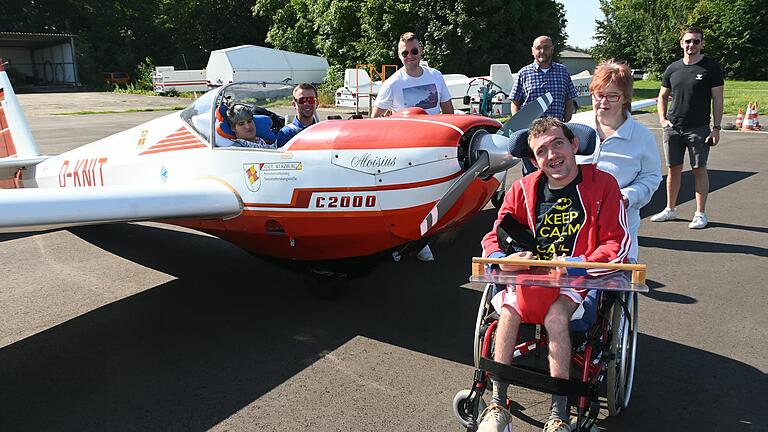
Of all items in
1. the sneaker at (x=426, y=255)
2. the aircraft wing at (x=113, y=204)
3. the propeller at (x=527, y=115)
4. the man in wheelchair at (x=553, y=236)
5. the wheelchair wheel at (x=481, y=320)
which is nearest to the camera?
the man in wheelchair at (x=553, y=236)

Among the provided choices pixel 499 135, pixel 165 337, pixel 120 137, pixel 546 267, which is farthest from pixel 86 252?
pixel 546 267

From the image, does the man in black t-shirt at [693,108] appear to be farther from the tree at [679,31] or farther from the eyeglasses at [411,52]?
the tree at [679,31]

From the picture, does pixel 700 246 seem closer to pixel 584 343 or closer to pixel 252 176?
pixel 584 343

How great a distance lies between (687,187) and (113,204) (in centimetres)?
774

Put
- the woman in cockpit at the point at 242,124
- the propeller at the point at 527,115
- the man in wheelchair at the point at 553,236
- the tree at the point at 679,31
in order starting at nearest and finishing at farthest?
the man in wheelchair at the point at 553,236 → the propeller at the point at 527,115 → the woman in cockpit at the point at 242,124 → the tree at the point at 679,31

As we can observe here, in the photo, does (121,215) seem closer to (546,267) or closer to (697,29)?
(546,267)

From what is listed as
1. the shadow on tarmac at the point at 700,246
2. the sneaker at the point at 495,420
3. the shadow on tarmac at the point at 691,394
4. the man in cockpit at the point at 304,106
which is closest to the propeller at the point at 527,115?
the man in cockpit at the point at 304,106

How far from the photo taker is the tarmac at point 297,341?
118 inches

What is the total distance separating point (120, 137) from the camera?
5234 mm

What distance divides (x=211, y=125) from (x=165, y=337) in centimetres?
155

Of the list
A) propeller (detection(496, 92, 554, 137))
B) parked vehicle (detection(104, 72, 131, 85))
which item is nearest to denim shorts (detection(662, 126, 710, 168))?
propeller (detection(496, 92, 554, 137))

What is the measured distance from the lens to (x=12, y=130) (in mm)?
6672

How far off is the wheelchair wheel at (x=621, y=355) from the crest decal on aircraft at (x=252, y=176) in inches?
96.4

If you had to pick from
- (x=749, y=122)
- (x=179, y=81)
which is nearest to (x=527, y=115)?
(x=749, y=122)
